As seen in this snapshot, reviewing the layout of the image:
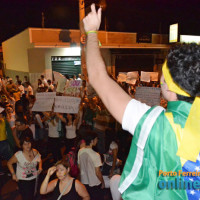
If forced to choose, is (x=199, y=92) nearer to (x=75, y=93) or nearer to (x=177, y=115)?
(x=177, y=115)

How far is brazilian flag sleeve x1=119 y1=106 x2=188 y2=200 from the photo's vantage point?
96 cm

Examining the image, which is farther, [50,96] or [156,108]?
[50,96]

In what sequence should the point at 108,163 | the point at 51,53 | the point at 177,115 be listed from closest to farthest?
1. the point at 177,115
2. the point at 108,163
3. the point at 51,53

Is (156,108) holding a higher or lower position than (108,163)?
higher

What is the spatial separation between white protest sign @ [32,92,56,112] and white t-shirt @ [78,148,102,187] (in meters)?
1.52

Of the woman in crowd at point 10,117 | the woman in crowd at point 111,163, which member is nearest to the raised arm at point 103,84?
the woman in crowd at point 111,163

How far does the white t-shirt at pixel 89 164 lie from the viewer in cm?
416

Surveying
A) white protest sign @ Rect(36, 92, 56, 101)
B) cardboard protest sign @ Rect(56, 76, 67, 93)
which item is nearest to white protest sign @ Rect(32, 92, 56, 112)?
white protest sign @ Rect(36, 92, 56, 101)

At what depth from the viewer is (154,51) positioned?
69.4ft

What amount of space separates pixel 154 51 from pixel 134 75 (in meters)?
14.1

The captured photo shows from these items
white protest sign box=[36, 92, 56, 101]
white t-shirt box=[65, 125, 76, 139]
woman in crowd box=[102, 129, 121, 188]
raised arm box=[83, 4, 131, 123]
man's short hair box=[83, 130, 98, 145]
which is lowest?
woman in crowd box=[102, 129, 121, 188]

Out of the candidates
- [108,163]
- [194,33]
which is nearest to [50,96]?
[108,163]

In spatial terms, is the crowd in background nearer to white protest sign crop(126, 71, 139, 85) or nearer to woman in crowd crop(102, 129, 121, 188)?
woman in crowd crop(102, 129, 121, 188)

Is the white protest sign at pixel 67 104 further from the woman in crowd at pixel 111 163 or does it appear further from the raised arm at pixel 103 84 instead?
the raised arm at pixel 103 84
